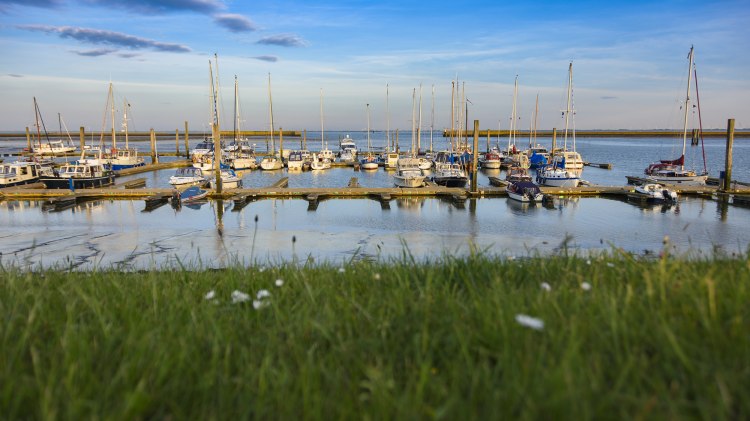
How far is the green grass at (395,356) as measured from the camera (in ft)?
9.42

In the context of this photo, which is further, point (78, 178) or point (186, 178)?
point (186, 178)

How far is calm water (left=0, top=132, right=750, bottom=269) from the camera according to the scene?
17.8 m

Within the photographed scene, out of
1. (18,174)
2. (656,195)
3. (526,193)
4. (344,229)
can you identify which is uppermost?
(18,174)

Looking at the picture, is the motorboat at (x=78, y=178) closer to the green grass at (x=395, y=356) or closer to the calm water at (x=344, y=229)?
the calm water at (x=344, y=229)

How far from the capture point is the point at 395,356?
367 centimetres

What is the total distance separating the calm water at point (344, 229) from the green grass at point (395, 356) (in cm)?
1015

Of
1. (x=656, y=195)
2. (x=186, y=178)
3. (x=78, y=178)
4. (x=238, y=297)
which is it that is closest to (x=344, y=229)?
(x=238, y=297)

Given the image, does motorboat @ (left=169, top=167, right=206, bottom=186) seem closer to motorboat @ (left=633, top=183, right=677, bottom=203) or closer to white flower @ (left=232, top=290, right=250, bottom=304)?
motorboat @ (left=633, top=183, right=677, bottom=203)

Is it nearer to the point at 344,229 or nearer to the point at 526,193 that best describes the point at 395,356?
the point at 344,229

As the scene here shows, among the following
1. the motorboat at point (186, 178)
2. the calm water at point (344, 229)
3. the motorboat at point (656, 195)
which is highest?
the motorboat at point (186, 178)

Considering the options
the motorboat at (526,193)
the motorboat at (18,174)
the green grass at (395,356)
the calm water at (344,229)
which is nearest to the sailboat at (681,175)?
the calm water at (344,229)

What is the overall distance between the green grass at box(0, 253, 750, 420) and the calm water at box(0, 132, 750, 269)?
1015cm

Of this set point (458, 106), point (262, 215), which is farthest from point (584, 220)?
point (458, 106)

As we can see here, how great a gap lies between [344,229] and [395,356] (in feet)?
70.1
